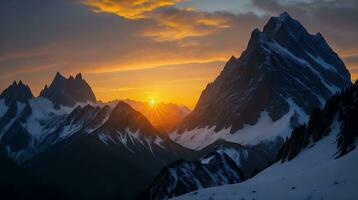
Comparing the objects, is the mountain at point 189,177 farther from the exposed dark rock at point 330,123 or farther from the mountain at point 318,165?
the mountain at point 318,165

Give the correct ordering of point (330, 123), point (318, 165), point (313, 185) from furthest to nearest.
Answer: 1. point (330, 123)
2. point (318, 165)
3. point (313, 185)

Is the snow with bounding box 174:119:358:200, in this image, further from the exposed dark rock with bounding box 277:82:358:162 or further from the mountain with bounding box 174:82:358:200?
the exposed dark rock with bounding box 277:82:358:162

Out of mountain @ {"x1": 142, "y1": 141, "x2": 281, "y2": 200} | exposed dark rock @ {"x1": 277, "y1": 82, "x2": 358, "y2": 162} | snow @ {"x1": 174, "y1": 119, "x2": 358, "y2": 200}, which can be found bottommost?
mountain @ {"x1": 142, "y1": 141, "x2": 281, "y2": 200}

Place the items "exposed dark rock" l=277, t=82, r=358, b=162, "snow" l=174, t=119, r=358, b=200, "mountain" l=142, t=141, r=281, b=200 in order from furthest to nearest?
"mountain" l=142, t=141, r=281, b=200, "exposed dark rock" l=277, t=82, r=358, b=162, "snow" l=174, t=119, r=358, b=200

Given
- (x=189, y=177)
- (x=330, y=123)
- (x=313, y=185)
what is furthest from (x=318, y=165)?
(x=189, y=177)

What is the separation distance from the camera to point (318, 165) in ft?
290

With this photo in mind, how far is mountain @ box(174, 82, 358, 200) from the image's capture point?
74875 millimetres

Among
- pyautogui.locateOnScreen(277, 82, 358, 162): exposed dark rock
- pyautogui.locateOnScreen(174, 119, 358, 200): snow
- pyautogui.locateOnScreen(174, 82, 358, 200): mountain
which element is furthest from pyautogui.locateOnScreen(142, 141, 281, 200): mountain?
pyautogui.locateOnScreen(174, 119, 358, 200): snow

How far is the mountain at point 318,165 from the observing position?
246ft

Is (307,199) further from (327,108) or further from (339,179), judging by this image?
(327,108)

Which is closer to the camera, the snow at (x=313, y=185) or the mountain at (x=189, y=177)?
the snow at (x=313, y=185)

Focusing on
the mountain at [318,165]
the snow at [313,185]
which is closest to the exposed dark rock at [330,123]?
the mountain at [318,165]

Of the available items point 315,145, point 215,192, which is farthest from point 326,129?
point 215,192

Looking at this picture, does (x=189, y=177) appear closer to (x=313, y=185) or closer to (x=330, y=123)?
(x=330, y=123)
